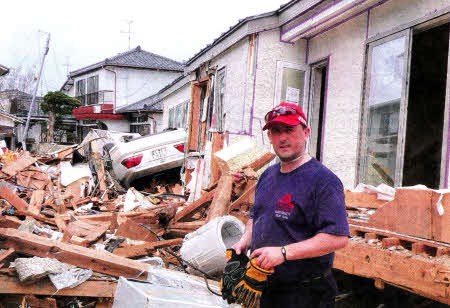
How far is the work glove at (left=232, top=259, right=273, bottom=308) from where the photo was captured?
2277 mm

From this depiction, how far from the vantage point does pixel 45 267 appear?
3.74 meters

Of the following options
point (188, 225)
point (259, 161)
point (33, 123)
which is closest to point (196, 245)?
point (188, 225)

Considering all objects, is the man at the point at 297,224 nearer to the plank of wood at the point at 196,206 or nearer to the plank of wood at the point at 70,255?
the plank of wood at the point at 70,255

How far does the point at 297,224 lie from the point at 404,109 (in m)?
4.41

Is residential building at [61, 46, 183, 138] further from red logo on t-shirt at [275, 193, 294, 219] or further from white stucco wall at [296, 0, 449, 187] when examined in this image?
red logo on t-shirt at [275, 193, 294, 219]

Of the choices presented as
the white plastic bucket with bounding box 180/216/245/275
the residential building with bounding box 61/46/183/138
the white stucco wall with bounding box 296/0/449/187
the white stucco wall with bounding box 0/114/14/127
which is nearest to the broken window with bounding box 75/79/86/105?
the residential building with bounding box 61/46/183/138

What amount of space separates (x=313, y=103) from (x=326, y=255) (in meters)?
6.83

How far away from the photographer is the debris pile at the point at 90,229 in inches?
149

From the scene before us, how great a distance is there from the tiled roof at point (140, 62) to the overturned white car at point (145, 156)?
90.5 ft

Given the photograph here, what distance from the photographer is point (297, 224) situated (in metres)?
2.35

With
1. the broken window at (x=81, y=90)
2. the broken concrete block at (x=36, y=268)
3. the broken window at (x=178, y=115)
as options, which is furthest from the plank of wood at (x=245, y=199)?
the broken window at (x=81, y=90)

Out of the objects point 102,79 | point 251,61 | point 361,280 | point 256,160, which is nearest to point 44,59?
point 102,79

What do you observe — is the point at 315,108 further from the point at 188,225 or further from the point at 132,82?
the point at 132,82

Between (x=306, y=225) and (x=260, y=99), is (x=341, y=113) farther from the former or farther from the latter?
(x=306, y=225)
